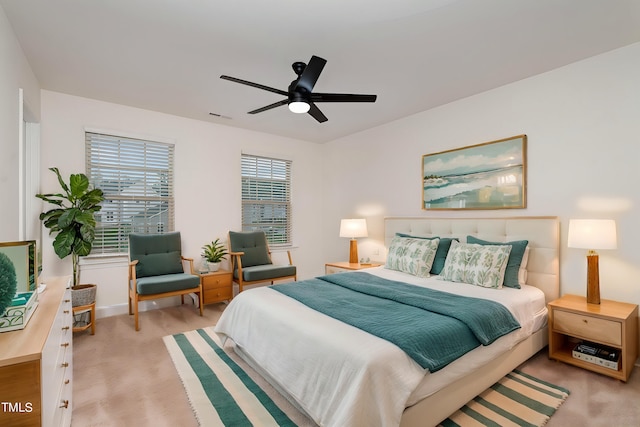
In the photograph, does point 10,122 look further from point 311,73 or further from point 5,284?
point 311,73

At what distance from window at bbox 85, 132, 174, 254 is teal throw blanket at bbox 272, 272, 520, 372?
2.46 metres

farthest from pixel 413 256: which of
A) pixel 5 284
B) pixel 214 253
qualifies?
pixel 5 284

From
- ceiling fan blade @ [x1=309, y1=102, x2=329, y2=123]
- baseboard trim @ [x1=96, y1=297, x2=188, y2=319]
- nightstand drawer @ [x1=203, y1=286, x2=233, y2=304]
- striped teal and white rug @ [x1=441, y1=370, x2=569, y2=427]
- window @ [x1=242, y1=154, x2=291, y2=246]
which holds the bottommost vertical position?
striped teal and white rug @ [x1=441, y1=370, x2=569, y2=427]

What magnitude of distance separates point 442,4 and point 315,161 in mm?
3975

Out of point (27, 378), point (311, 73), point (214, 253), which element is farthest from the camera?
point (214, 253)

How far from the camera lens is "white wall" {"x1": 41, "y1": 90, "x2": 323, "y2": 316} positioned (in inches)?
142

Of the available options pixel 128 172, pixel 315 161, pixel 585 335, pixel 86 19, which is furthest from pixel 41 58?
pixel 585 335

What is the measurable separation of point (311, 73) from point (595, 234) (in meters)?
2.58

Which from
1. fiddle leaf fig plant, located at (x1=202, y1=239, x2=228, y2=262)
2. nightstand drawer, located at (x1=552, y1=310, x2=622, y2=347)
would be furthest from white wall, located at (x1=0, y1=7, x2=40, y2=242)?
nightstand drawer, located at (x1=552, y1=310, x2=622, y2=347)

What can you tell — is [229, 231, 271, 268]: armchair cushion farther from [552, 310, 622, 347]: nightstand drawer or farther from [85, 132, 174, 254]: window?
[552, 310, 622, 347]: nightstand drawer

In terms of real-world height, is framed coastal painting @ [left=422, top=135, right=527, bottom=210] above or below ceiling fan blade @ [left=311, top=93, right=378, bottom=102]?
below

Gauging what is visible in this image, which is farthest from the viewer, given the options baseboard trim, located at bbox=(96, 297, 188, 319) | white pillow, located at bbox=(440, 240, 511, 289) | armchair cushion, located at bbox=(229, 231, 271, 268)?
armchair cushion, located at bbox=(229, 231, 271, 268)

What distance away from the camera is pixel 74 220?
323 cm

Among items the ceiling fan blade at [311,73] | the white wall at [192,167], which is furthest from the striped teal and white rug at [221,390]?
the ceiling fan blade at [311,73]
